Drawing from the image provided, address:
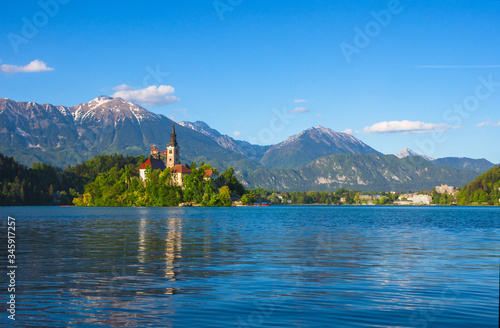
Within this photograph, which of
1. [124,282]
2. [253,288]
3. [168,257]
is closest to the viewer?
[253,288]

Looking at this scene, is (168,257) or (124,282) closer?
(124,282)

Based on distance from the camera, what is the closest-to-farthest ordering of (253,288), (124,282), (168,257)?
(253,288) → (124,282) → (168,257)

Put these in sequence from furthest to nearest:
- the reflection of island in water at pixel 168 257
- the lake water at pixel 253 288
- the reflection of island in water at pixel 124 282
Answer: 1. the reflection of island in water at pixel 168 257
2. the reflection of island in water at pixel 124 282
3. the lake water at pixel 253 288

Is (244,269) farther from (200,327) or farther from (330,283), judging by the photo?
(200,327)

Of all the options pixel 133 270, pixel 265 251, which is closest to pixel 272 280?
pixel 133 270

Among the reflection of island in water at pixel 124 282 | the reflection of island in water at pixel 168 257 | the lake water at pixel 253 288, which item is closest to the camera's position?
the lake water at pixel 253 288

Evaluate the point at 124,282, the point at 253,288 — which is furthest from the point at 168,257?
the point at 253,288

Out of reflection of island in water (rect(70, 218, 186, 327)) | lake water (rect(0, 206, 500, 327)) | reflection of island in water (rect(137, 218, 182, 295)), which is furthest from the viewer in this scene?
reflection of island in water (rect(137, 218, 182, 295))

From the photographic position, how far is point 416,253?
32.0 m

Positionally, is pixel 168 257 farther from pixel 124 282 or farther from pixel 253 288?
pixel 253 288

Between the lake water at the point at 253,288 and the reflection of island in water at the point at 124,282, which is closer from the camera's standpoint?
the lake water at the point at 253,288

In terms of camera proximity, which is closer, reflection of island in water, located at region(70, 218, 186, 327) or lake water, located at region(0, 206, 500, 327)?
lake water, located at region(0, 206, 500, 327)

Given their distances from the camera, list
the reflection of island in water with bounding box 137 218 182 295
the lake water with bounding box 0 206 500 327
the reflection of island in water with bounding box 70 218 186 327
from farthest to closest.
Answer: the reflection of island in water with bounding box 137 218 182 295
the reflection of island in water with bounding box 70 218 186 327
the lake water with bounding box 0 206 500 327

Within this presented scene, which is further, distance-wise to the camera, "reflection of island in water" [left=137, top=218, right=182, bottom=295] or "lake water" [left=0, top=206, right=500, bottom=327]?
"reflection of island in water" [left=137, top=218, right=182, bottom=295]
